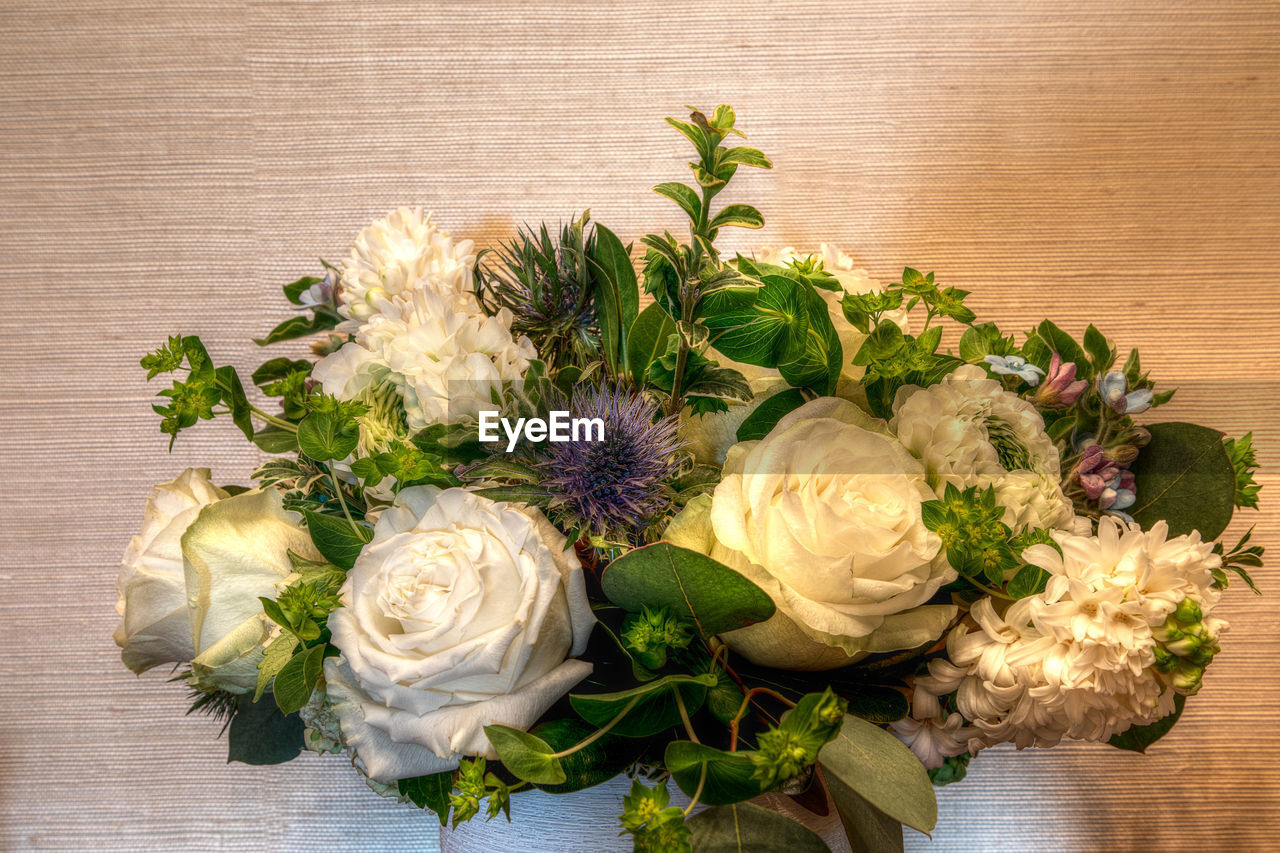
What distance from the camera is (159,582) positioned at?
0.49m

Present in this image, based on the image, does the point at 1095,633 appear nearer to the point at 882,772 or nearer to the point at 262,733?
the point at 882,772

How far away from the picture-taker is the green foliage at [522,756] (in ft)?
1.28

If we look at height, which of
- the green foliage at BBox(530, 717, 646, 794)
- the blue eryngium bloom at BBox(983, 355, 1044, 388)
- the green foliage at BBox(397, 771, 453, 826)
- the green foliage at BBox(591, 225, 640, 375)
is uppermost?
the green foliage at BBox(591, 225, 640, 375)

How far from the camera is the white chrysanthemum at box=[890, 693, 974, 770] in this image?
487mm

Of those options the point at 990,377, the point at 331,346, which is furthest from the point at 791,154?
the point at 331,346

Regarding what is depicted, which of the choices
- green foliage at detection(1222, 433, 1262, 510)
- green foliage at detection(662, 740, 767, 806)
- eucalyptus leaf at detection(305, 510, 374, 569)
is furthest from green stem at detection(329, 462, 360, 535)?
green foliage at detection(1222, 433, 1262, 510)

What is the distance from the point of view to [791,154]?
2.44 feet

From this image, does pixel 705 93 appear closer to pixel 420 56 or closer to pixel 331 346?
pixel 420 56

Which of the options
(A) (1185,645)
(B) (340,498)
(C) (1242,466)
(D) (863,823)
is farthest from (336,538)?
(C) (1242,466)

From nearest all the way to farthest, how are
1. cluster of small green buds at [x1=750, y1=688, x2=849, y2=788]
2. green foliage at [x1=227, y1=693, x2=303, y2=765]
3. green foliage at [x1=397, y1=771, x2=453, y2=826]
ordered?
cluster of small green buds at [x1=750, y1=688, x2=849, y2=788]
green foliage at [x1=397, y1=771, x2=453, y2=826]
green foliage at [x1=227, y1=693, x2=303, y2=765]

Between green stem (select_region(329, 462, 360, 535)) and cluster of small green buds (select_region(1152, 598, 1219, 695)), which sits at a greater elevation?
green stem (select_region(329, 462, 360, 535))

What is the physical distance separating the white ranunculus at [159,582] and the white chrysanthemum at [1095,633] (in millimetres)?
473

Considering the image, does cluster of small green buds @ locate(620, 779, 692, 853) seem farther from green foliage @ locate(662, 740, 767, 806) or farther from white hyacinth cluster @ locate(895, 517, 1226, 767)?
white hyacinth cluster @ locate(895, 517, 1226, 767)

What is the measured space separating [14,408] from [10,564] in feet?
0.49
